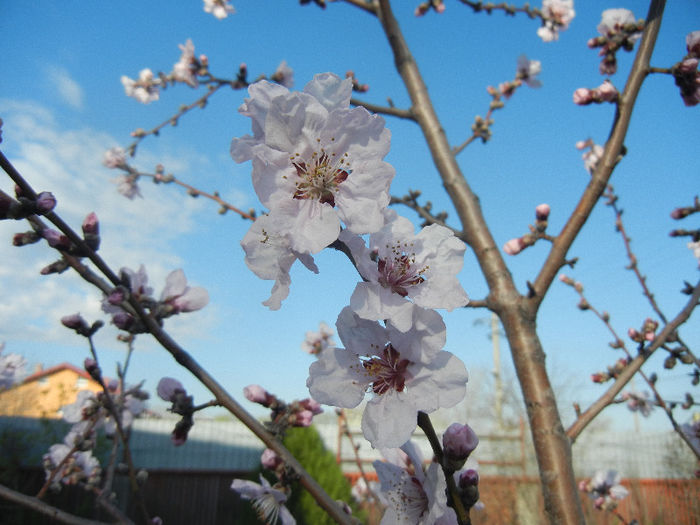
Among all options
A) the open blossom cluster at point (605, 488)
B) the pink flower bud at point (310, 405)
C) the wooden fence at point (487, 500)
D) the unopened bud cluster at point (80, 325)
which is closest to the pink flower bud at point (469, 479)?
the pink flower bud at point (310, 405)

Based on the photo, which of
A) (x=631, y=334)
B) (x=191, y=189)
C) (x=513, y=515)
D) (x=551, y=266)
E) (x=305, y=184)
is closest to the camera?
(x=305, y=184)

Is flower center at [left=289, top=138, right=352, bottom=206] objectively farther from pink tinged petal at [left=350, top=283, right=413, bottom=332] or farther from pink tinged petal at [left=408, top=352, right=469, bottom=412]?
pink tinged petal at [left=408, top=352, right=469, bottom=412]

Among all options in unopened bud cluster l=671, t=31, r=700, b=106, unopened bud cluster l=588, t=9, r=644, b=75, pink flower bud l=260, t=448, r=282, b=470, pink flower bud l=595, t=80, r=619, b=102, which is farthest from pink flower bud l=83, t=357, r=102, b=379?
unopened bud cluster l=588, t=9, r=644, b=75

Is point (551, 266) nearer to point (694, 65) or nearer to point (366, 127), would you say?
point (694, 65)

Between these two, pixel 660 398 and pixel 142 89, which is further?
pixel 142 89

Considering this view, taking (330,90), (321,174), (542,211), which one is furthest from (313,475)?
(330,90)

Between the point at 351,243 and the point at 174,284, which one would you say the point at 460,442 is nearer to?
the point at 351,243

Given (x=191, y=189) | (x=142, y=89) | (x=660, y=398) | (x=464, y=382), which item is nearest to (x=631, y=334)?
(x=660, y=398)
